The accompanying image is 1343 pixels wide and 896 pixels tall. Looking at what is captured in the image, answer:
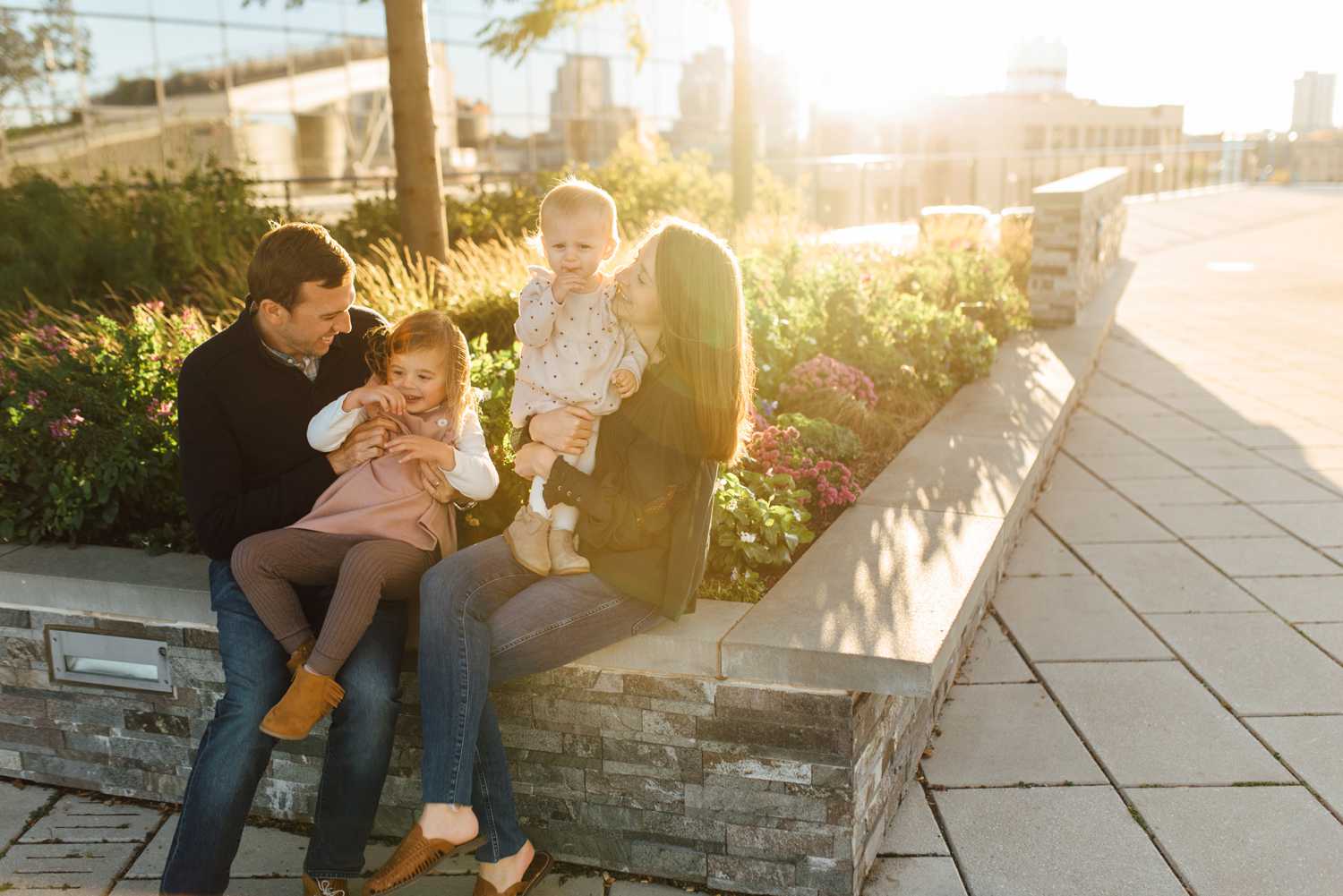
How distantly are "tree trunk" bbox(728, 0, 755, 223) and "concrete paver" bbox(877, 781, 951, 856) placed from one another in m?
9.06

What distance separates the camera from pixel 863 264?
748 centimetres

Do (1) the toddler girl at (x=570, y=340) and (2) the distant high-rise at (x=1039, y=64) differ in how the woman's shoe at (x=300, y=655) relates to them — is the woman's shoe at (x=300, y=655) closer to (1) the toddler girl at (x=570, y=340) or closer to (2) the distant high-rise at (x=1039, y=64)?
(1) the toddler girl at (x=570, y=340)

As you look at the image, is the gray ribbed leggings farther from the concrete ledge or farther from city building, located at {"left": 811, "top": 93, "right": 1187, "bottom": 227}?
city building, located at {"left": 811, "top": 93, "right": 1187, "bottom": 227}

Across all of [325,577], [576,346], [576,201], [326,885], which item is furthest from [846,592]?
[326,885]

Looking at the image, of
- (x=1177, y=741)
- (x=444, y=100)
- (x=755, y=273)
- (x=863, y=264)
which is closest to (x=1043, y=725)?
(x=1177, y=741)

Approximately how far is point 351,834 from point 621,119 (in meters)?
20.7

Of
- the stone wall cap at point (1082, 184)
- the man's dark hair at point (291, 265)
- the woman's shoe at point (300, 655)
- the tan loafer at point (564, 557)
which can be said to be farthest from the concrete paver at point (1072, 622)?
the stone wall cap at point (1082, 184)

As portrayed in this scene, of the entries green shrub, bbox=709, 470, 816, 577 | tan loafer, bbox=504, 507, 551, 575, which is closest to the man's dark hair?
tan loafer, bbox=504, 507, 551, 575

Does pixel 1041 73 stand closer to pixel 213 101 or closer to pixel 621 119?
pixel 621 119

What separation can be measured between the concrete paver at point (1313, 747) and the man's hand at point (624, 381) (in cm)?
214

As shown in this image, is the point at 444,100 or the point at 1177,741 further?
the point at 444,100

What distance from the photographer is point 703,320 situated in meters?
2.71

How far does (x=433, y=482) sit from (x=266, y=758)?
2.54 ft

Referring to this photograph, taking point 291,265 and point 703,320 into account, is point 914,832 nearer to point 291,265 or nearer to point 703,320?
point 703,320
